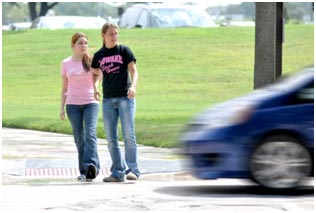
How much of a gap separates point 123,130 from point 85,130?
1.73 feet

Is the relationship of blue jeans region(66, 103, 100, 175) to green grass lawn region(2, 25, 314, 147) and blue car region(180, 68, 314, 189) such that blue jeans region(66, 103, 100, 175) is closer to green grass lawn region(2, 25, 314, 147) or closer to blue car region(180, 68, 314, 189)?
blue car region(180, 68, 314, 189)

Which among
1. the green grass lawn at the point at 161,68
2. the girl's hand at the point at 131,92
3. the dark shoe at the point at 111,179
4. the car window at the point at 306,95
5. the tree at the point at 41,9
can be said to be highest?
the car window at the point at 306,95

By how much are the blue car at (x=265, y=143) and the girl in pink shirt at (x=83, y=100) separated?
1762mm

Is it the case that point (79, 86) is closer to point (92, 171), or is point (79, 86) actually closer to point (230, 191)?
point (92, 171)

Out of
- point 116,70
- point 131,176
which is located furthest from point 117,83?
point 131,176

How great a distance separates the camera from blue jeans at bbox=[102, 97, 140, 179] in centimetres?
1125

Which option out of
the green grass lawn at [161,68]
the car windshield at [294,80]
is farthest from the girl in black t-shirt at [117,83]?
the green grass lawn at [161,68]

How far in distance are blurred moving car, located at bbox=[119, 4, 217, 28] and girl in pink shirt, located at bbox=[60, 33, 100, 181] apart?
2170cm

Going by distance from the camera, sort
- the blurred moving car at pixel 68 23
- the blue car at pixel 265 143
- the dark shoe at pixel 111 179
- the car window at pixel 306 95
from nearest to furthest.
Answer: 1. the blue car at pixel 265 143
2. the car window at pixel 306 95
3. the dark shoe at pixel 111 179
4. the blurred moving car at pixel 68 23

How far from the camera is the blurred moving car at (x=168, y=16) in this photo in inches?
1319

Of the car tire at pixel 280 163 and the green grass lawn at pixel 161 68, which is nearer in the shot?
the car tire at pixel 280 163

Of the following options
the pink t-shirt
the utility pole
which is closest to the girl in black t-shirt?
the pink t-shirt

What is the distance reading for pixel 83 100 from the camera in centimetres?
1155

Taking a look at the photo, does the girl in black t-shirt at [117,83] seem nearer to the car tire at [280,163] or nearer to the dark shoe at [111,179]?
the dark shoe at [111,179]
